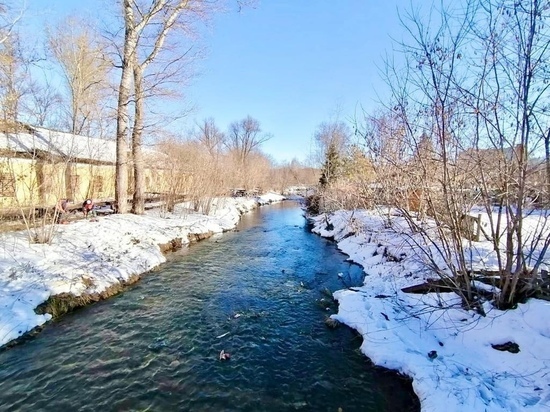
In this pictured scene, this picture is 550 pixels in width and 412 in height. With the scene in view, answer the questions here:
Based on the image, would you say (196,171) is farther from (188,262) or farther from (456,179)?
(456,179)

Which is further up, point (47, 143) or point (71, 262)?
point (47, 143)

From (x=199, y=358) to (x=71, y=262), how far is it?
4.92 m

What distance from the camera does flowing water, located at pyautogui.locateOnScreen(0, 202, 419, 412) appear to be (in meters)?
3.94

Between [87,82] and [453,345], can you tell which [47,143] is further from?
[453,345]

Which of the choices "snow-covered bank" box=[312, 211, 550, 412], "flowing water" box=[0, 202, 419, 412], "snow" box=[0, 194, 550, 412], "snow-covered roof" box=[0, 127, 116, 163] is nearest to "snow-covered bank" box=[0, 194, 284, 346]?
"snow" box=[0, 194, 550, 412]

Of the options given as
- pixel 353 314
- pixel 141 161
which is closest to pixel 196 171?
pixel 141 161

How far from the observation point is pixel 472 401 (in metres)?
3.45

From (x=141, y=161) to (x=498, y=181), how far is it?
45.8ft

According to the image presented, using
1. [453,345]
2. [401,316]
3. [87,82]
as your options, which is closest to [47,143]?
[87,82]

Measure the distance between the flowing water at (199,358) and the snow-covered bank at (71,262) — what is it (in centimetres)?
53

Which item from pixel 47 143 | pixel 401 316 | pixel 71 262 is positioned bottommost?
pixel 401 316

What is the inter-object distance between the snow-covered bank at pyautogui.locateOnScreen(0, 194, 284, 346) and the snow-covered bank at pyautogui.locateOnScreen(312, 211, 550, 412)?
5.81 meters

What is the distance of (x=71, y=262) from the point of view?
7613mm

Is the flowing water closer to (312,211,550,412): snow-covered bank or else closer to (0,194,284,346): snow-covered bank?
(312,211,550,412): snow-covered bank
